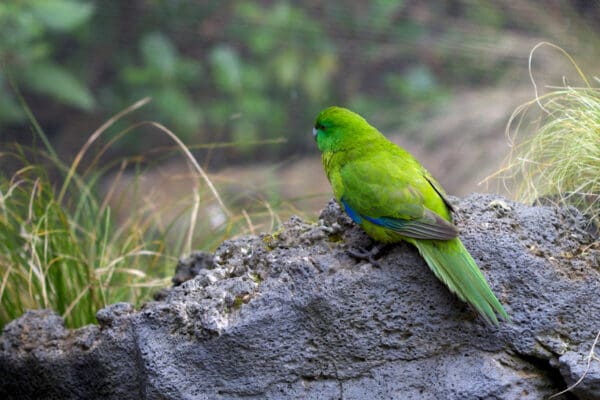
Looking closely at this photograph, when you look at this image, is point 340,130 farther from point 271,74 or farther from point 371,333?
point 271,74

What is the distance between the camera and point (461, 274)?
192 centimetres

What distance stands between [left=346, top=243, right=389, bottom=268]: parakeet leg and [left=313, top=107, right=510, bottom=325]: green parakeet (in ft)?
0.08

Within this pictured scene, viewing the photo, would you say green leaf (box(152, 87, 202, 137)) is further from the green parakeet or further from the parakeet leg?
the parakeet leg

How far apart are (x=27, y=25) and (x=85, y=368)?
340cm

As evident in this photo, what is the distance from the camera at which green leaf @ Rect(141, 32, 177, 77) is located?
518 centimetres

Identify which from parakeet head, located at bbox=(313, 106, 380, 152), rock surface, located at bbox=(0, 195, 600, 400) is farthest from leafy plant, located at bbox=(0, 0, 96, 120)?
rock surface, located at bbox=(0, 195, 600, 400)

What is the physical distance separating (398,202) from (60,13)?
3.62 meters

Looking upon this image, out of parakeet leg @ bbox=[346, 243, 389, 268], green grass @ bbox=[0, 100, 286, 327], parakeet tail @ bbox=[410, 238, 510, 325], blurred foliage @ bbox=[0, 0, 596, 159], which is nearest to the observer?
parakeet tail @ bbox=[410, 238, 510, 325]

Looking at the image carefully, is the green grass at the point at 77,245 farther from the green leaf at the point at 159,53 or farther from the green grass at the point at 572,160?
the green leaf at the point at 159,53

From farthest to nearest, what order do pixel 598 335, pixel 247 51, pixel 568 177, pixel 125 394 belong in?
pixel 247 51 < pixel 568 177 < pixel 125 394 < pixel 598 335

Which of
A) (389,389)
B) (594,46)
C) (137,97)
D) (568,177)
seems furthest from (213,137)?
(389,389)

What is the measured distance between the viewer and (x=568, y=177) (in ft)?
8.00

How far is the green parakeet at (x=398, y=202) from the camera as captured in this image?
1921mm

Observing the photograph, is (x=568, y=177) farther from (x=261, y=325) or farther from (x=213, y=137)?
(x=213, y=137)
